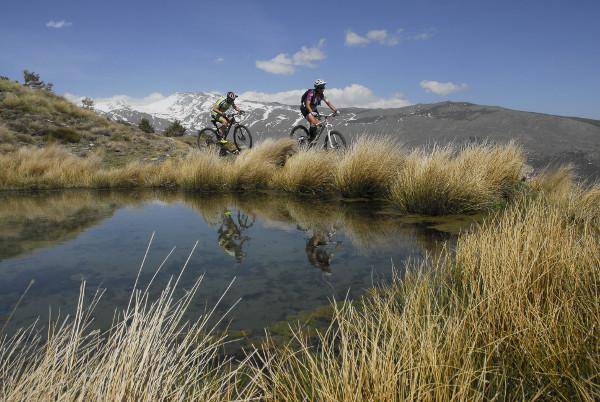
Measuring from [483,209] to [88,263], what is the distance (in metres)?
5.03

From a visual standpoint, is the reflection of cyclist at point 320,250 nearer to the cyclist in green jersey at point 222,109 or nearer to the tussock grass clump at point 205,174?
the tussock grass clump at point 205,174

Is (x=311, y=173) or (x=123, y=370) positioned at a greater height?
(x=311, y=173)

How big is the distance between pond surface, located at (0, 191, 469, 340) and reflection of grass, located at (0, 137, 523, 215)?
519 millimetres

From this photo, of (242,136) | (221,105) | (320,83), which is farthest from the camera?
(242,136)

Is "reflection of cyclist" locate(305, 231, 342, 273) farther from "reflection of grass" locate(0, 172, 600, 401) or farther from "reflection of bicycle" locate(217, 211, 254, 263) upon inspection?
"reflection of grass" locate(0, 172, 600, 401)

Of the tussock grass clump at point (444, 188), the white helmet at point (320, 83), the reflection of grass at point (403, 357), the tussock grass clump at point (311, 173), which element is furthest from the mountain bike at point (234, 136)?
the reflection of grass at point (403, 357)

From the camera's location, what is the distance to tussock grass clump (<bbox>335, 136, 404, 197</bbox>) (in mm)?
6676

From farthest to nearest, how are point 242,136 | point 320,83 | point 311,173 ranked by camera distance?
1. point 242,136
2. point 320,83
3. point 311,173

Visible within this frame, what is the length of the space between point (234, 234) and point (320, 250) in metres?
1.24

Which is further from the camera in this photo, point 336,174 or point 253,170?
point 253,170

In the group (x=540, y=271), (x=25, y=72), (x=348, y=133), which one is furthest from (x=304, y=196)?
(x=25, y=72)

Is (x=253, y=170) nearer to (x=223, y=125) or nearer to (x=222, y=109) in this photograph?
(x=223, y=125)

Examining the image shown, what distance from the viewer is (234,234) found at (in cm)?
444

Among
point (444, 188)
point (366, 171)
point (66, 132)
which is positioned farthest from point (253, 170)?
point (66, 132)
